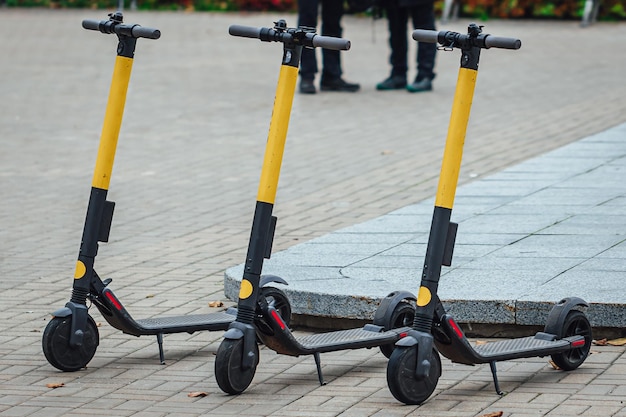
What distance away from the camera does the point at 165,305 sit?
20.8 ft

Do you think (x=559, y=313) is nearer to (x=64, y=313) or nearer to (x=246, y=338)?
(x=246, y=338)

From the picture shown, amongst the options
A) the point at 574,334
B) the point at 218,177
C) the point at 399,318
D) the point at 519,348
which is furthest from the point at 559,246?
the point at 218,177

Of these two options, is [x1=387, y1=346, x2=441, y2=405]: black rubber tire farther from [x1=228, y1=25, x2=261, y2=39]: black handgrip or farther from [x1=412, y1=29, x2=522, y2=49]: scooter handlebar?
[x1=228, y1=25, x2=261, y2=39]: black handgrip

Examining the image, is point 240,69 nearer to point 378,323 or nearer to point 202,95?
point 202,95

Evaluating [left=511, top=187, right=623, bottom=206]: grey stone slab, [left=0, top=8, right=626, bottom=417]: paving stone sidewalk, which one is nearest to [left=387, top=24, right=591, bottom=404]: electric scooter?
[left=0, top=8, right=626, bottom=417]: paving stone sidewalk

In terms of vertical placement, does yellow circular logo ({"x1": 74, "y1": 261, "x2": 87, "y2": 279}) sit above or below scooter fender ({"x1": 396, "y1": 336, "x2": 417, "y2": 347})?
below

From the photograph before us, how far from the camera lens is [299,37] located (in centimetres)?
487

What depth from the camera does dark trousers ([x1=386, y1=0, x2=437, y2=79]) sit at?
13883 mm

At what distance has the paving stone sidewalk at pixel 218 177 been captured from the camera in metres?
4.86

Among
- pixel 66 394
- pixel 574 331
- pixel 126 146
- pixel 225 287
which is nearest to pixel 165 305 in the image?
→ pixel 225 287

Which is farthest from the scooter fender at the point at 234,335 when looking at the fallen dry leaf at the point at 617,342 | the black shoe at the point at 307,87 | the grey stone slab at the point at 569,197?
the black shoe at the point at 307,87

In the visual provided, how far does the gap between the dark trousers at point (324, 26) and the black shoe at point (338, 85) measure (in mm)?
65

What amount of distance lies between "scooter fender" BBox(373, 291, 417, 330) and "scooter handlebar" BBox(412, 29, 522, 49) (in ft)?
3.76

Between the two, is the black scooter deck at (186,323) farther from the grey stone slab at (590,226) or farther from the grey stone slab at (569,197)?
the grey stone slab at (569,197)
